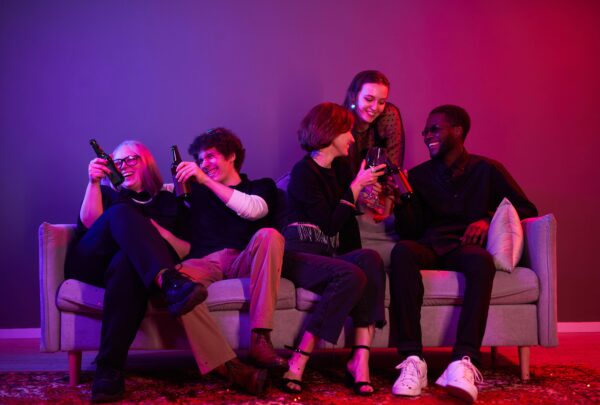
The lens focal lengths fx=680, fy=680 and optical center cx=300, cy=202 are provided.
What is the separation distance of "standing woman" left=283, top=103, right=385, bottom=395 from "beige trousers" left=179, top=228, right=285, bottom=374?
0.53 feet

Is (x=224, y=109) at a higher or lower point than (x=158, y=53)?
lower

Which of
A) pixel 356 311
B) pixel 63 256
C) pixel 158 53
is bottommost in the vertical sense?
pixel 356 311

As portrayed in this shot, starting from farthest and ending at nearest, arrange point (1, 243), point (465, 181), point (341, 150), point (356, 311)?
1. point (1, 243)
2. point (465, 181)
3. point (341, 150)
4. point (356, 311)

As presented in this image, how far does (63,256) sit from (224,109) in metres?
1.49

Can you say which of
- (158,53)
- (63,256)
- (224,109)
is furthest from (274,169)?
(63,256)

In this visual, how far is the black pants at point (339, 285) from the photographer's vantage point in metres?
2.55

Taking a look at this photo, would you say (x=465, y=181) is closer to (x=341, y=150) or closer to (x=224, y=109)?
(x=341, y=150)

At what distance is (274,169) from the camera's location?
396cm

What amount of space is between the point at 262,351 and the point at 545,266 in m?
1.23

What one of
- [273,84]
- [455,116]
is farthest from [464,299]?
[273,84]

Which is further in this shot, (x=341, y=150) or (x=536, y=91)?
(x=536, y=91)

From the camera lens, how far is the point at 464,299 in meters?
2.70

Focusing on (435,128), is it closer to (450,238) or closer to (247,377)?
(450,238)

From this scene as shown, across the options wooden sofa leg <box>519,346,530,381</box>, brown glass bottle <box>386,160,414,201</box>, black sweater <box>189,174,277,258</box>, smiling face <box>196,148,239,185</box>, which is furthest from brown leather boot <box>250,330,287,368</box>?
wooden sofa leg <box>519,346,530,381</box>
